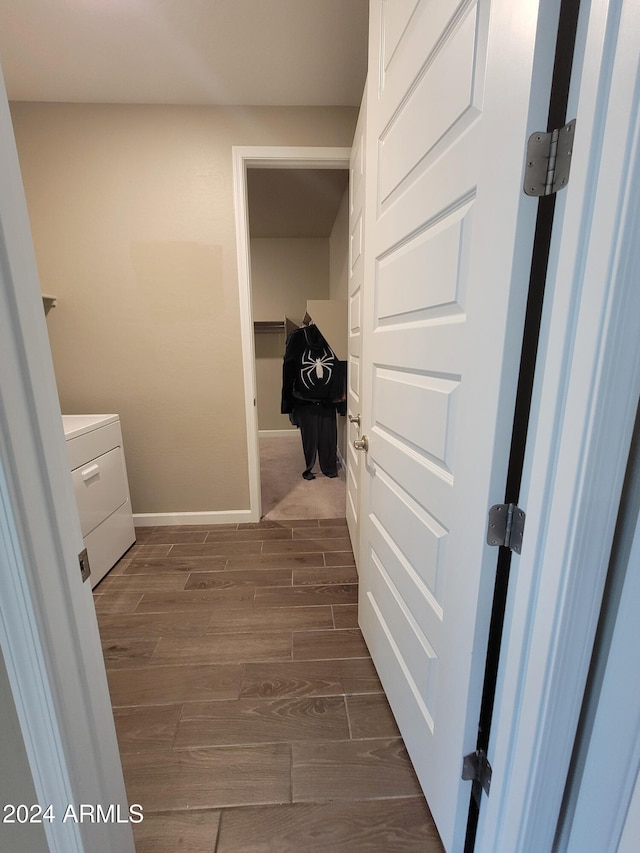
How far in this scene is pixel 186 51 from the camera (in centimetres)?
164

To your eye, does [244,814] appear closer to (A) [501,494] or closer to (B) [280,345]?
(A) [501,494]

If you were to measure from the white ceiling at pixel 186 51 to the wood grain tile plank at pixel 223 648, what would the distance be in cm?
272

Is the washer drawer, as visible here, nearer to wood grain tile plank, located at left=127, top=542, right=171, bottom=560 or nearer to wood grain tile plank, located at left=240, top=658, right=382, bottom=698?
wood grain tile plank, located at left=127, top=542, right=171, bottom=560

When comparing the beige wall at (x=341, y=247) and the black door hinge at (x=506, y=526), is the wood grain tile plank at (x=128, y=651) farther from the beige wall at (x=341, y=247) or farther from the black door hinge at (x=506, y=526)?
the beige wall at (x=341, y=247)

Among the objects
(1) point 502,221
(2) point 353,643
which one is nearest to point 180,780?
(2) point 353,643

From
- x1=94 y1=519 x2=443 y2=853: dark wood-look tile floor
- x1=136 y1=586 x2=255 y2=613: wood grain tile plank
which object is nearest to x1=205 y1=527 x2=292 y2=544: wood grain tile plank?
x1=94 y1=519 x2=443 y2=853: dark wood-look tile floor

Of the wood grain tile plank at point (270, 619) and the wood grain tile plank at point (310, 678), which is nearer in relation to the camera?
the wood grain tile plank at point (310, 678)

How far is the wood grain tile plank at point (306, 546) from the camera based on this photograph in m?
2.22

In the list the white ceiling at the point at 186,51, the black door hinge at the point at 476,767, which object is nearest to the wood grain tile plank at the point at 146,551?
the black door hinge at the point at 476,767

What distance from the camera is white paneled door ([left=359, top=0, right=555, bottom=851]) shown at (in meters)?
0.58

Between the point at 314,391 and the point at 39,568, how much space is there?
9.03 feet

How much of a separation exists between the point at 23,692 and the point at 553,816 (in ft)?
3.21

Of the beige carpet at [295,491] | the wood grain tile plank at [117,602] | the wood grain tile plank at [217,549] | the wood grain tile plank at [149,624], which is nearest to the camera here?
the wood grain tile plank at [149,624]

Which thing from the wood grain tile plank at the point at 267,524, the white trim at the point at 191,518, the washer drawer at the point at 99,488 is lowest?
the wood grain tile plank at the point at 267,524
